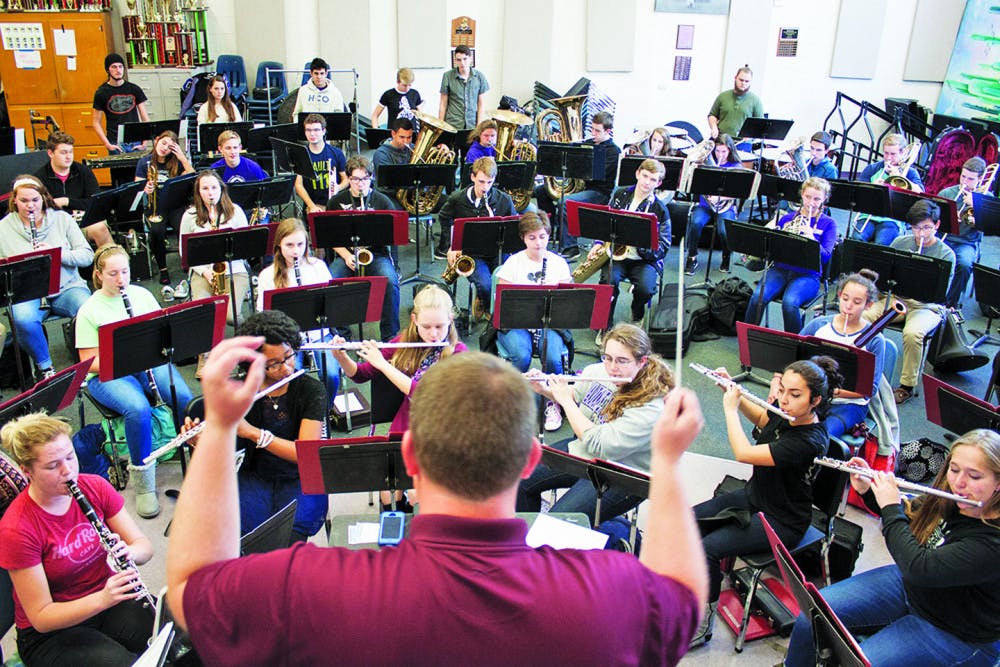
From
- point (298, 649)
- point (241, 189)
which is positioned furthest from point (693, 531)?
point (241, 189)

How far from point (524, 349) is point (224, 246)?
7.10ft

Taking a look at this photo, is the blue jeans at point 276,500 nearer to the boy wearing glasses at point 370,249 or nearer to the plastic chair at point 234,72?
the boy wearing glasses at point 370,249

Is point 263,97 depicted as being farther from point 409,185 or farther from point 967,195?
point 967,195

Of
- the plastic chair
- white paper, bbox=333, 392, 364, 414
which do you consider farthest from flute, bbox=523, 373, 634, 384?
the plastic chair

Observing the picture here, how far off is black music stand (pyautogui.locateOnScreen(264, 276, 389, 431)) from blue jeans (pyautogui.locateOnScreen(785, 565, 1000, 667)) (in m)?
2.87

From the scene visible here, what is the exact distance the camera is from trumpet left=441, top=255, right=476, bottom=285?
249 inches

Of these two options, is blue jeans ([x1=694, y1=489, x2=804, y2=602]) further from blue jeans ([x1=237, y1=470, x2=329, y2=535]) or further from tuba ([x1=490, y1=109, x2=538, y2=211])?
tuba ([x1=490, y1=109, x2=538, y2=211])

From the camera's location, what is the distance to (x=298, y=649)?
4.08 feet

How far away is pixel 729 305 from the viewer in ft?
22.6

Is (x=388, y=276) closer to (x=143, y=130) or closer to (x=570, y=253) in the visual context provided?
(x=570, y=253)

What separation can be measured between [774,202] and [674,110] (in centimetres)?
441

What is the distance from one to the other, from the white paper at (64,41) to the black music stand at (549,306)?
876 centimetres

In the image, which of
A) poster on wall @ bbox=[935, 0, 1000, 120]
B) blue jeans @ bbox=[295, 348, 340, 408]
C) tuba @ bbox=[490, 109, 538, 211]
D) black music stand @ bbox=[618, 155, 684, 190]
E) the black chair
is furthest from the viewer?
poster on wall @ bbox=[935, 0, 1000, 120]

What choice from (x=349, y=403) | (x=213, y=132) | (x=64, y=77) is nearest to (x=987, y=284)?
(x=349, y=403)
